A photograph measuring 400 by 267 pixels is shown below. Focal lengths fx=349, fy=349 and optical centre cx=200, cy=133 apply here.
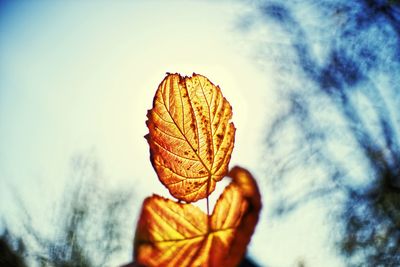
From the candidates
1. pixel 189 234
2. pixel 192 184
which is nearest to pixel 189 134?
pixel 192 184

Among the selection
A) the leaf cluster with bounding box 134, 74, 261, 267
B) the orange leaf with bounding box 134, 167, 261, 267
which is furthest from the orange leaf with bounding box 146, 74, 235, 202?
the orange leaf with bounding box 134, 167, 261, 267

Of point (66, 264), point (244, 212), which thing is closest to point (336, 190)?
point (244, 212)

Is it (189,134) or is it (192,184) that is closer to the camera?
(189,134)

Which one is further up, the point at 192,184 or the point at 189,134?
the point at 189,134

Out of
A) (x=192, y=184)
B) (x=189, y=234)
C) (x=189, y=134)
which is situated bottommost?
(x=189, y=234)

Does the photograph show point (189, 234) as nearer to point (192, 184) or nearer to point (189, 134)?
point (192, 184)
